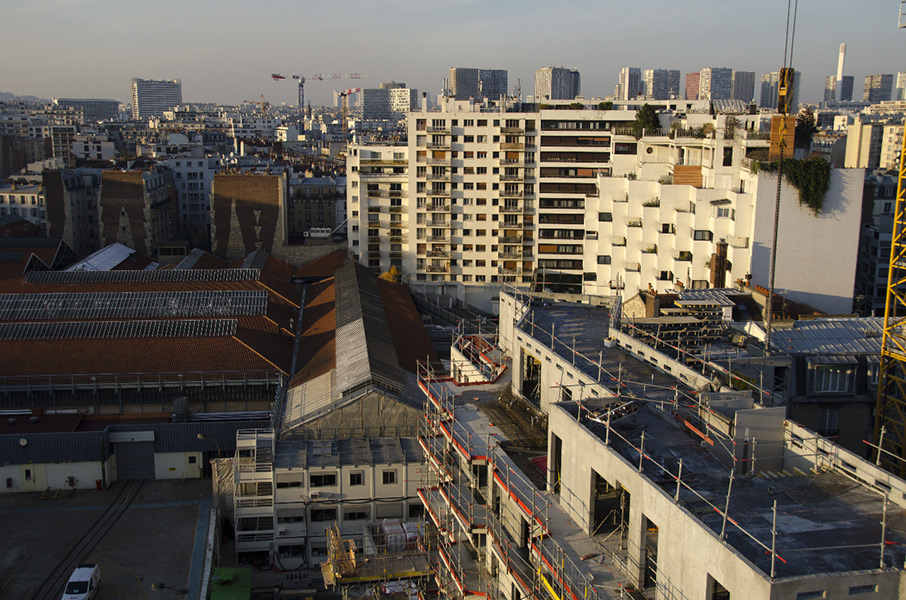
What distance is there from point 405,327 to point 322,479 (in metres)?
17.6

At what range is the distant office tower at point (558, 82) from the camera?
375ft

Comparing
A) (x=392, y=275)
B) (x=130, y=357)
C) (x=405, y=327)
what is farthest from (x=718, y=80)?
(x=130, y=357)

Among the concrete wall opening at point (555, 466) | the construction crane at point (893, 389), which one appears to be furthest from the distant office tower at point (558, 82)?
the concrete wall opening at point (555, 466)

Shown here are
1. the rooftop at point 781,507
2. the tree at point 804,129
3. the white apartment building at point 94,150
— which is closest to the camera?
the rooftop at point 781,507

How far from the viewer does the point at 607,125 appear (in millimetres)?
53844

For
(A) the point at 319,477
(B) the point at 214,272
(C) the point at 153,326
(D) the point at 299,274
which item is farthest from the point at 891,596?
(D) the point at 299,274

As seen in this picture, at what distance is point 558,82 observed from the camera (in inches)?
4557

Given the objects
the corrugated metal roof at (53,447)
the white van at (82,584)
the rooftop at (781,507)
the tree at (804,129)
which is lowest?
the white van at (82,584)

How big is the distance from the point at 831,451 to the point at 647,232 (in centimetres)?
2554

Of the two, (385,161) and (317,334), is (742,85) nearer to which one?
(385,161)

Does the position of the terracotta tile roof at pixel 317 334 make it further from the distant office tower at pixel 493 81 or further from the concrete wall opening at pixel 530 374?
the distant office tower at pixel 493 81

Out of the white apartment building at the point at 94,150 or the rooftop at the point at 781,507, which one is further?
the white apartment building at the point at 94,150

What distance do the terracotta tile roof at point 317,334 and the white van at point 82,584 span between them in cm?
1192

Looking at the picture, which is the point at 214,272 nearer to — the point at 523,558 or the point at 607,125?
the point at 607,125
